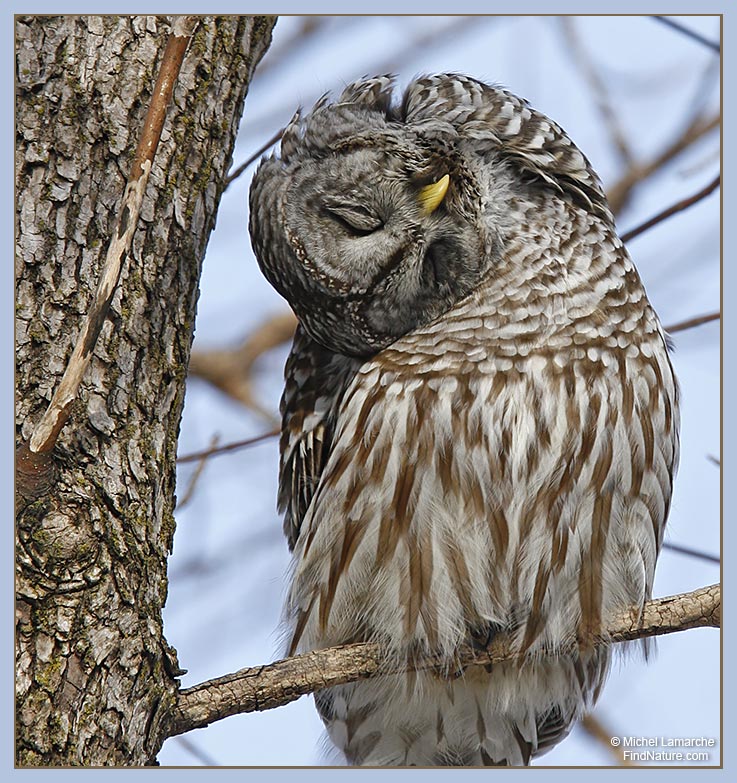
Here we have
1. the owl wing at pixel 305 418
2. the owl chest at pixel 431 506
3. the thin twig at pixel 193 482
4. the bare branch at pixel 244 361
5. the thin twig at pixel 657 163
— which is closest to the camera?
the owl chest at pixel 431 506

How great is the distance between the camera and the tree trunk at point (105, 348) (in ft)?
5.41

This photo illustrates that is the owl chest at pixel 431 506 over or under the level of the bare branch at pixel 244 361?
under

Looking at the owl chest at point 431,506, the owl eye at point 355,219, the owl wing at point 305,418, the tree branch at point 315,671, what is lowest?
the tree branch at point 315,671

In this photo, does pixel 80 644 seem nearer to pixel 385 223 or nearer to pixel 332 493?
pixel 332 493

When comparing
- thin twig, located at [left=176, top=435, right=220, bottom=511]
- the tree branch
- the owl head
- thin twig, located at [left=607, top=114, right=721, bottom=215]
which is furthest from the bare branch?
the tree branch

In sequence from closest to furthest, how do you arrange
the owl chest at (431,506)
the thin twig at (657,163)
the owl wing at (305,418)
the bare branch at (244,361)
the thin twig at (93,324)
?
the thin twig at (93,324) → the owl chest at (431,506) → the owl wing at (305,418) → the thin twig at (657,163) → the bare branch at (244,361)

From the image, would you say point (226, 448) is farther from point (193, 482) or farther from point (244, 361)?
point (244, 361)

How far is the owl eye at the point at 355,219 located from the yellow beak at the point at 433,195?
95 millimetres

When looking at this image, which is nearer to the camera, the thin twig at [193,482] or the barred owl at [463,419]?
the barred owl at [463,419]

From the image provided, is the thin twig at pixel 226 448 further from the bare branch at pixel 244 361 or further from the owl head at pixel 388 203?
the bare branch at pixel 244 361

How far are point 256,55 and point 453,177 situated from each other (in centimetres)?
53

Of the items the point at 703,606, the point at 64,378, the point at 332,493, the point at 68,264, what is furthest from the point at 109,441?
the point at 703,606

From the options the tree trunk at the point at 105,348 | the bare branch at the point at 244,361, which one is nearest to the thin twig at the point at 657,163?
the tree trunk at the point at 105,348

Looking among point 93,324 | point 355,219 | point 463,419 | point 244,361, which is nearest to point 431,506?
point 463,419
